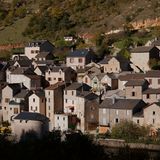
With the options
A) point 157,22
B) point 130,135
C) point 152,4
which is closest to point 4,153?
point 130,135

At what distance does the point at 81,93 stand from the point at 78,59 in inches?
304

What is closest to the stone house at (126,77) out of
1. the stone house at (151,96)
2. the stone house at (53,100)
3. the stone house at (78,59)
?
the stone house at (151,96)

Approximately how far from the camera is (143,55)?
46.1 m

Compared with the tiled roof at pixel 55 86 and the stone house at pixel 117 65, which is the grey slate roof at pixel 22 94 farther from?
the stone house at pixel 117 65

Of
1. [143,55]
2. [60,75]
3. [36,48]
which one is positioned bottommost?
[60,75]

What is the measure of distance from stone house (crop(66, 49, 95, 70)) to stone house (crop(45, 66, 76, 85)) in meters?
2.32

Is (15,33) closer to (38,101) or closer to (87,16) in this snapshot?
(87,16)

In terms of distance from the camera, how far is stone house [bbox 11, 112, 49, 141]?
119ft

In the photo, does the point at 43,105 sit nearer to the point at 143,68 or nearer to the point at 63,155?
the point at 143,68

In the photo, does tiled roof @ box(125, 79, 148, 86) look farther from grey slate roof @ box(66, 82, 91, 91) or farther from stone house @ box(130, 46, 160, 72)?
stone house @ box(130, 46, 160, 72)

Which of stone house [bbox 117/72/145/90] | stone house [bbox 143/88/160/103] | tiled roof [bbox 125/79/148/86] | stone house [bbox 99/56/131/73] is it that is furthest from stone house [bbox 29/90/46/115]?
stone house [bbox 143/88/160/103]

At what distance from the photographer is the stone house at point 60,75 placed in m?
46.2

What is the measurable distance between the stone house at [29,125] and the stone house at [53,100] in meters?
4.72

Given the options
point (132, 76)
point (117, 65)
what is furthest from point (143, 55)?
point (132, 76)
